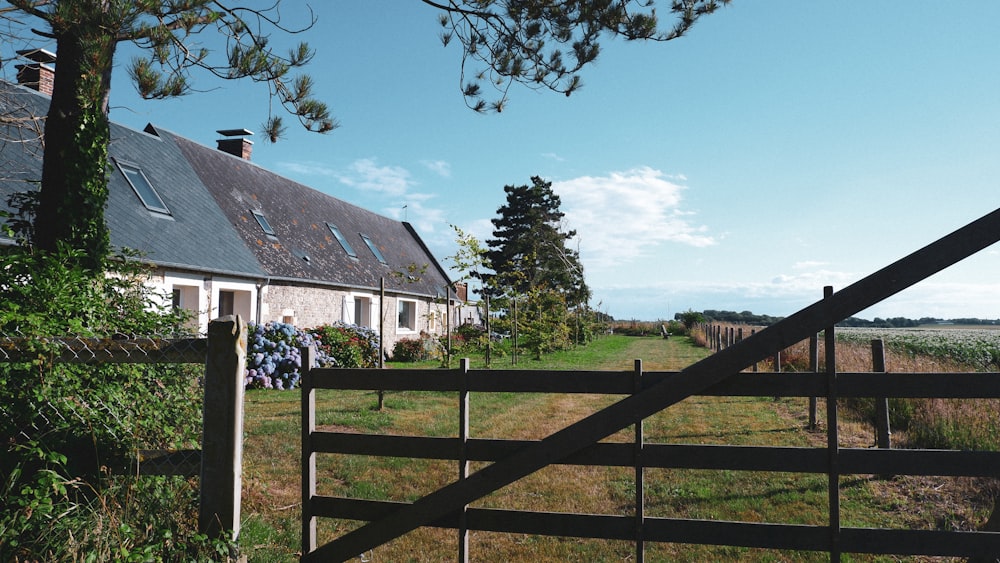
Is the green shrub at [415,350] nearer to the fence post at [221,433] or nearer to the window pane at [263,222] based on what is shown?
the window pane at [263,222]

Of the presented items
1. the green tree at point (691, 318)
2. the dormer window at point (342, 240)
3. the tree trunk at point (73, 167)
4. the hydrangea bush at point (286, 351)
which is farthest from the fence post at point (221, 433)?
the green tree at point (691, 318)

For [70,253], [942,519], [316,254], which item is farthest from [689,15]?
[316,254]

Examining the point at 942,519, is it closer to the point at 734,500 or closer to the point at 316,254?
the point at 734,500

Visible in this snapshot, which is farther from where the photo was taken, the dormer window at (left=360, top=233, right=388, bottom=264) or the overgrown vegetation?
the dormer window at (left=360, top=233, right=388, bottom=264)

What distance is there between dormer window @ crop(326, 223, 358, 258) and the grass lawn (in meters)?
11.9

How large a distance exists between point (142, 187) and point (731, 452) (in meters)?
15.2

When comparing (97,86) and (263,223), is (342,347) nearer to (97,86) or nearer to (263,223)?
(263,223)

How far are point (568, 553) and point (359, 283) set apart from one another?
16.9 meters

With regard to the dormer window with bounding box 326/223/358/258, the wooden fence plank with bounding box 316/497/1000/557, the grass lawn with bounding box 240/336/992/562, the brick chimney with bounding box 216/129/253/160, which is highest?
the brick chimney with bounding box 216/129/253/160

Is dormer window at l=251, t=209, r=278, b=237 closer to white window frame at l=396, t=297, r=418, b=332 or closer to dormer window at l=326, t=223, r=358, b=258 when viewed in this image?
dormer window at l=326, t=223, r=358, b=258

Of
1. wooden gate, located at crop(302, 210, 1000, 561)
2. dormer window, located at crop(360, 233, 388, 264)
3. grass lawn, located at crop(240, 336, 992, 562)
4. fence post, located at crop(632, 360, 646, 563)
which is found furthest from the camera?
dormer window, located at crop(360, 233, 388, 264)

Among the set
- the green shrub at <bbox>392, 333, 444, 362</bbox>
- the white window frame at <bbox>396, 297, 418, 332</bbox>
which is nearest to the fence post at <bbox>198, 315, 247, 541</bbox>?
the green shrub at <bbox>392, 333, 444, 362</bbox>

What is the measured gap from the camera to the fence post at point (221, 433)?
11.8ft

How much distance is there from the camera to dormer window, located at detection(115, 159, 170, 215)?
47.3 ft
